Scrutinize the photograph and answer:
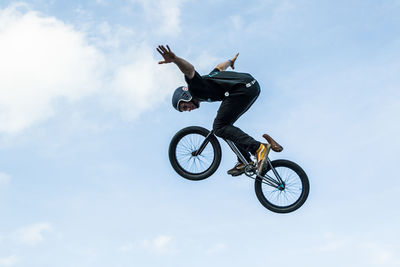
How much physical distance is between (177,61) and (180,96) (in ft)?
3.83

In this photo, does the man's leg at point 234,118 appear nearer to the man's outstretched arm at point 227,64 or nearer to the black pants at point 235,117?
the black pants at point 235,117

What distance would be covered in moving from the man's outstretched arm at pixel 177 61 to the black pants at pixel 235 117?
→ 3.01ft

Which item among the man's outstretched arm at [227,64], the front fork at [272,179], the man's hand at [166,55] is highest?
the man's outstretched arm at [227,64]

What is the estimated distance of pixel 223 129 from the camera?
9.96m

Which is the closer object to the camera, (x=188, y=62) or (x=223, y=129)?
(x=188, y=62)

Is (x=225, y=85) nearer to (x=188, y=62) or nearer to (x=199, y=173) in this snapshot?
(x=188, y=62)

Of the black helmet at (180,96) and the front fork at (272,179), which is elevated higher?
the black helmet at (180,96)

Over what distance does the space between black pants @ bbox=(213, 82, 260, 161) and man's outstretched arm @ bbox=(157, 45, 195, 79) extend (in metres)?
0.92

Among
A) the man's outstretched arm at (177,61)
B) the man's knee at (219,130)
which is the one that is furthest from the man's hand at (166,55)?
the man's knee at (219,130)

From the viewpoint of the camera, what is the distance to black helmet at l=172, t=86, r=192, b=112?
33.1 ft

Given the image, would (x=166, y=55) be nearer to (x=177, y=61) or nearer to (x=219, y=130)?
(x=177, y=61)

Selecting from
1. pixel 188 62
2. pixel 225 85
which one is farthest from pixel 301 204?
pixel 188 62

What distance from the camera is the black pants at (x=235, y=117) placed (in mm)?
9898

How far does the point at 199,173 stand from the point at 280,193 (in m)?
1.64
